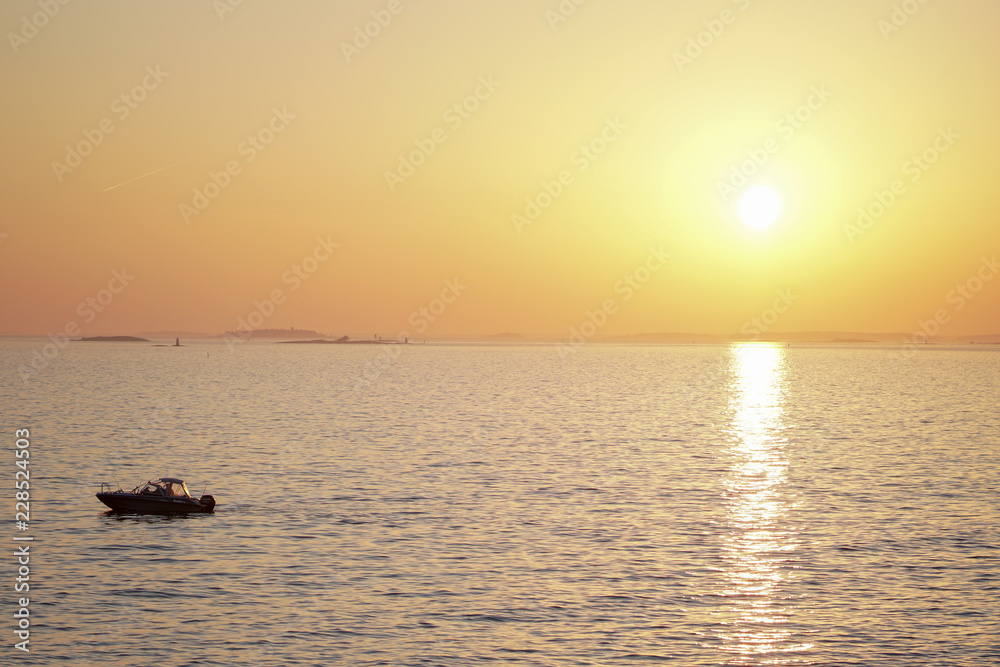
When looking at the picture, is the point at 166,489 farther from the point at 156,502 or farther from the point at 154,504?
the point at 154,504

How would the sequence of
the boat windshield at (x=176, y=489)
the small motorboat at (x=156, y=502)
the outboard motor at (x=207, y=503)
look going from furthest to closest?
1. the boat windshield at (x=176, y=489)
2. the outboard motor at (x=207, y=503)
3. the small motorboat at (x=156, y=502)

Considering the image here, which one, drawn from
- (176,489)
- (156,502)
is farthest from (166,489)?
(156,502)

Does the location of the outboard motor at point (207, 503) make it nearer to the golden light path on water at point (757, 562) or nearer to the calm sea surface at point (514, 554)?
the calm sea surface at point (514, 554)

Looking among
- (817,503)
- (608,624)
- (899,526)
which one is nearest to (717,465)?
(817,503)

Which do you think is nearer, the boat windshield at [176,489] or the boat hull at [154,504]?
the boat hull at [154,504]

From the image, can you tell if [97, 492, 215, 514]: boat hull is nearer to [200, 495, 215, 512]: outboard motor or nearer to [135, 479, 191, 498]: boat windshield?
[200, 495, 215, 512]: outboard motor

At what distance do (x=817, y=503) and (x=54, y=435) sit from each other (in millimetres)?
86336

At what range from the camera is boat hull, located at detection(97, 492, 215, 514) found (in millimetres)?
61281

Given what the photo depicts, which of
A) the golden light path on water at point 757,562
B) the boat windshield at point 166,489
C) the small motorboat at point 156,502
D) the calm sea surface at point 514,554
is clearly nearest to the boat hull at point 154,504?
the small motorboat at point 156,502

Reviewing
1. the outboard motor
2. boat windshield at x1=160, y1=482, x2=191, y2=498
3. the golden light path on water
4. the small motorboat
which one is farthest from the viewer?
boat windshield at x1=160, y1=482, x2=191, y2=498

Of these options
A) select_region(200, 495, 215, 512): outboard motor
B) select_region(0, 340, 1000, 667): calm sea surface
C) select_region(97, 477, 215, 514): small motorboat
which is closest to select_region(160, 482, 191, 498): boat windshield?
select_region(97, 477, 215, 514): small motorboat

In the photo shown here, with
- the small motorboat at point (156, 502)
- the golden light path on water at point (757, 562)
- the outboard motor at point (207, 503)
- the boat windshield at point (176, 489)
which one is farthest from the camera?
the boat windshield at point (176, 489)

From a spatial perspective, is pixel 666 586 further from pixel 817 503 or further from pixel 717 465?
pixel 717 465

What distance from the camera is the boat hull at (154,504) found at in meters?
61.3
